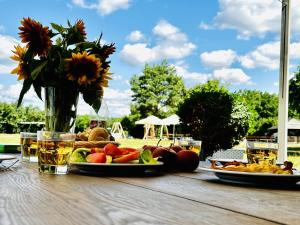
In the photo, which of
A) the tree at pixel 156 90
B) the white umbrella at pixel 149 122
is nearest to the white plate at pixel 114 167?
the white umbrella at pixel 149 122

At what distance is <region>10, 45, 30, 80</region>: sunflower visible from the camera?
4.27 ft

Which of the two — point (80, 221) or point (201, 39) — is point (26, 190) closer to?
point (80, 221)

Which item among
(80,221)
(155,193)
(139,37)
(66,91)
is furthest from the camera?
(139,37)

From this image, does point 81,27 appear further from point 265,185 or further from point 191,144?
point 265,185

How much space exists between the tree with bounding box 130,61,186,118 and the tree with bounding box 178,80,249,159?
16.7 m

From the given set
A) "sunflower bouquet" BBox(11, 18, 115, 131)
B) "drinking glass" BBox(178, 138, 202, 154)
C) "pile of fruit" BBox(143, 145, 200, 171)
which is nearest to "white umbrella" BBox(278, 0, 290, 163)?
"drinking glass" BBox(178, 138, 202, 154)

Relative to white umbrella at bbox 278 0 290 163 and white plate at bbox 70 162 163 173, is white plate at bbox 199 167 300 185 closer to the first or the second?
white plate at bbox 70 162 163 173

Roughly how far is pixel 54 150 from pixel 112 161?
17 centimetres

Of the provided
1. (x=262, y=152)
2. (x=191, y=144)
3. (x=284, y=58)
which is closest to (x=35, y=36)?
(x=191, y=144)

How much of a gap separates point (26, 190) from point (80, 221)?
1.02 ft

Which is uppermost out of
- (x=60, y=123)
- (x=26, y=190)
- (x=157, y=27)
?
(x=157, y=27)

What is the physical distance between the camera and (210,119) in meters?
5.66

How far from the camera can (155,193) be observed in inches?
30.7

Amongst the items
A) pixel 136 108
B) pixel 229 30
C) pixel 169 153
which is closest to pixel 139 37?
pixel 229 30
